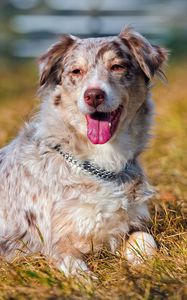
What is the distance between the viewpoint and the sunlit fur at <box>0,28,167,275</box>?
5.90 meters

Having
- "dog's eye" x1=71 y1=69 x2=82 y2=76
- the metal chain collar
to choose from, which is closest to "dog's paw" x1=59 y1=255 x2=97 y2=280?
the metal chain collar

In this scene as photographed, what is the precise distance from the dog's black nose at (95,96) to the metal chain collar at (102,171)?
20.0 inches

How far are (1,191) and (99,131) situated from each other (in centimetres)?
94

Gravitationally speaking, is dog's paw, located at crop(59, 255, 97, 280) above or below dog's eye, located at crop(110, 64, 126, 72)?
below

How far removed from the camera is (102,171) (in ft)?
20.2

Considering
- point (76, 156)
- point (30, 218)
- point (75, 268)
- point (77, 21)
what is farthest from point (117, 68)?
point (77, 21)

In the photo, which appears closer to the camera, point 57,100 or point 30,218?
point 30,218

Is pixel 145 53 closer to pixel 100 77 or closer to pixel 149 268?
pixel 100 77

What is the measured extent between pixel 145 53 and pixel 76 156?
3.16 feet

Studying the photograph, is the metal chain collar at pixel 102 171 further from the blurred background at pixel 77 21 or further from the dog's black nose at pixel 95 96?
the blurred background at pixel 77 21

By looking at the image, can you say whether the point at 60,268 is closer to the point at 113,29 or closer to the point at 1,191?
the point at 1,191

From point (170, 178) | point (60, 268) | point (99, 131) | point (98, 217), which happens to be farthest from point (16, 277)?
point (170, 178)

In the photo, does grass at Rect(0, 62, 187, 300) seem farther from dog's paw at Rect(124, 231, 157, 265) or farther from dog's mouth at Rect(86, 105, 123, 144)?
dog's mouth at Rect(86, 105, 123, 144)

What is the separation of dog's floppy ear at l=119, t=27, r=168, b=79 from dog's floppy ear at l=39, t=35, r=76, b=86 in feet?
1.42
